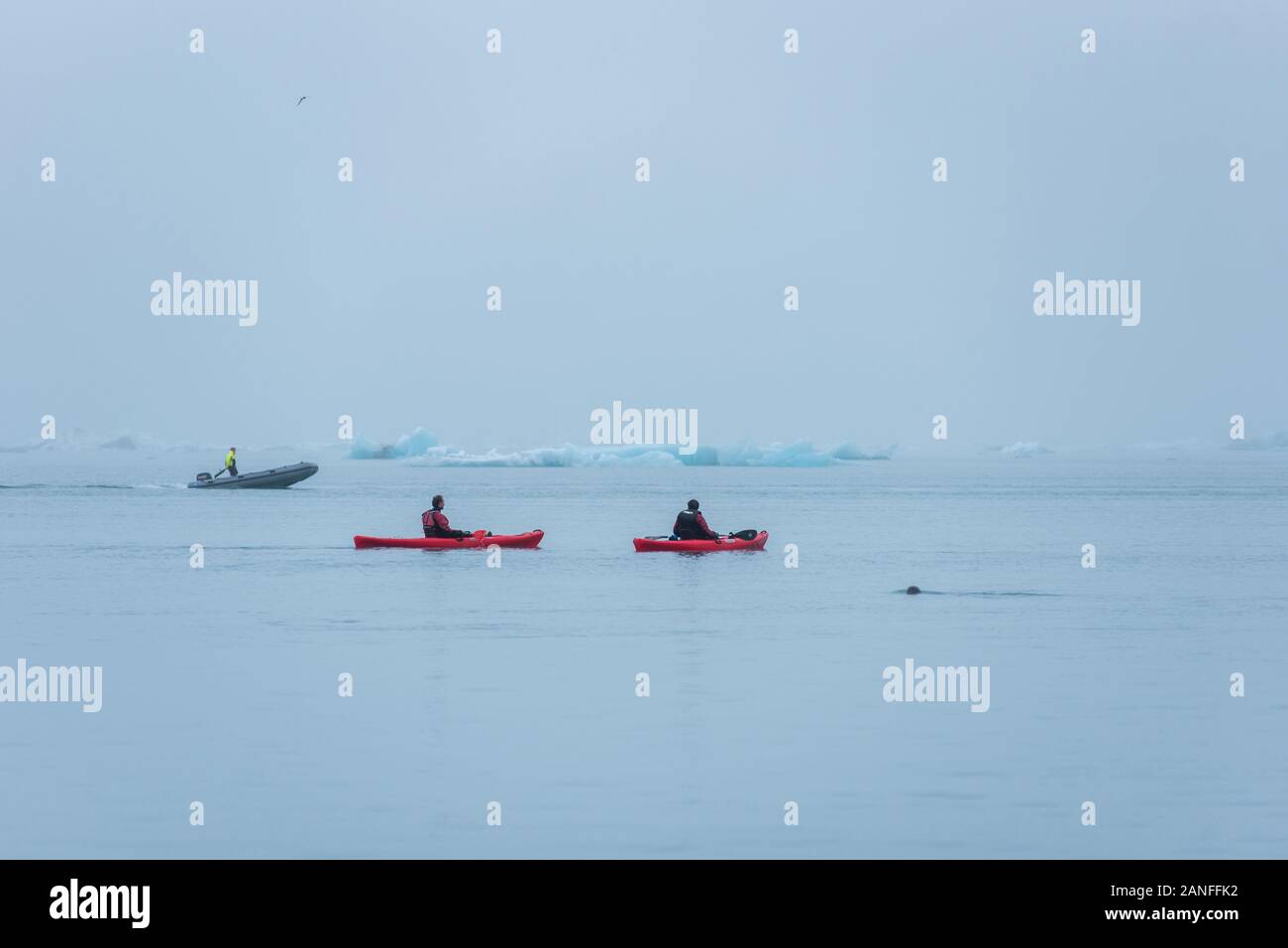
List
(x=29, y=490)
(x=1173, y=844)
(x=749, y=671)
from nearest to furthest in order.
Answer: (x=1173, y=844) < (x=749, y=671) < (x=29, y=490)

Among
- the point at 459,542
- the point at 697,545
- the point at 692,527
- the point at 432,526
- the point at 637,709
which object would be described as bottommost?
the point at 637,709

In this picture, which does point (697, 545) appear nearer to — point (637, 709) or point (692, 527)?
point (692, 527)

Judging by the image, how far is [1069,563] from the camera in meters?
47.0

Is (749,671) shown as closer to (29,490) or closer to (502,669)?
(502,669)

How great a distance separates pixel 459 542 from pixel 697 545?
676 cm

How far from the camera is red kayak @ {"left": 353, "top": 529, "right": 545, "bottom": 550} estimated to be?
A: 1747 inches

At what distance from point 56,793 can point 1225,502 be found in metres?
92.3

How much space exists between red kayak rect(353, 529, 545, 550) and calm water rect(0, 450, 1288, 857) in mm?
674

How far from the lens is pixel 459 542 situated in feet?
145

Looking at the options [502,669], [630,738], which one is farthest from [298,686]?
[630,738]

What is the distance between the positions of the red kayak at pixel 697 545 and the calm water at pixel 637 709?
0.77m
